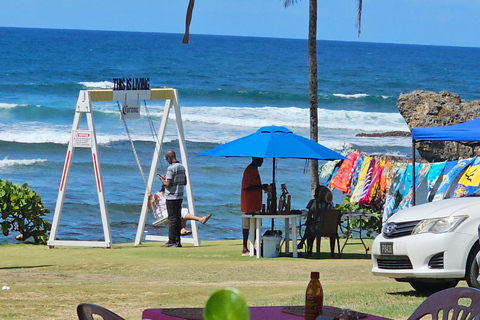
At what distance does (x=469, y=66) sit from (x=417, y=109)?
91.1m

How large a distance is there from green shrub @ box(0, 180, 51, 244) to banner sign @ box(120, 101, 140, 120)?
6.78 ft

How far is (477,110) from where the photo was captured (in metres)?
22.5

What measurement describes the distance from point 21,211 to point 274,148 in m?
4.68

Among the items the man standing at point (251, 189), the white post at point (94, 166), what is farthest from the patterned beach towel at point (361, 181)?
the white post at point (94, 166)

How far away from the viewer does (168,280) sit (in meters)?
9.51

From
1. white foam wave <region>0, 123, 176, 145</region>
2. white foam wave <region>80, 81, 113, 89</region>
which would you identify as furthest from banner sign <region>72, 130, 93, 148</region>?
white foam wave <region>80, 81, 113, 89</region>

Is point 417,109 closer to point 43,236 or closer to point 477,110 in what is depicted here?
point 477,110

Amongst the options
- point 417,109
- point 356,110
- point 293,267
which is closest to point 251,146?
point 293,267

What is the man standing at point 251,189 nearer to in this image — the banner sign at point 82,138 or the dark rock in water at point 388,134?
the banner sign at point 82,138

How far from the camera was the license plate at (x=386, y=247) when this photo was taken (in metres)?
8.28

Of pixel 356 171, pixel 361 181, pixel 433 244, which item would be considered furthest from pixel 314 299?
pixel 356 171

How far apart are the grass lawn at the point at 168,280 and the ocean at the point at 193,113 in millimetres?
4815

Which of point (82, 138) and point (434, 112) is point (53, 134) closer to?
point (434, 112)

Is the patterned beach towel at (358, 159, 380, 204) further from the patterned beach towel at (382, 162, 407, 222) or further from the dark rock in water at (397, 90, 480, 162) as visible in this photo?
the dark rock in water at (397, 90, 480, 162)
